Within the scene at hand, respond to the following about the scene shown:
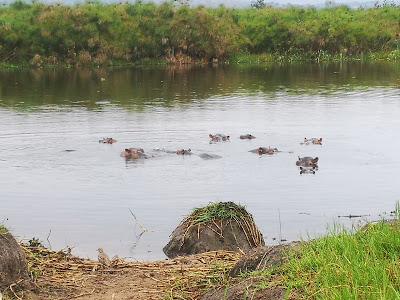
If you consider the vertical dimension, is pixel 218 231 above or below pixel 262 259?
below

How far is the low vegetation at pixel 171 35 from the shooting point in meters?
44.2

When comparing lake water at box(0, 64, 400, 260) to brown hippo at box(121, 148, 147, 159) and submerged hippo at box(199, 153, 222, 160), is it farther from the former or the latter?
brown hippo at box(121, 148, 147, 159)

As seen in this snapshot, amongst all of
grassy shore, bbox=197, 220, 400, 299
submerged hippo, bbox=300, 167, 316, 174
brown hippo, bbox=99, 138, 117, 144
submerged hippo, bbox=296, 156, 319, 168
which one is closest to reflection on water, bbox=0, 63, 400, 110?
brown hippo, bbox=99, 138, 117, 144

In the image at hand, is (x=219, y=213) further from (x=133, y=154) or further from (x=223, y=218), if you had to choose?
(x=133, y=154)

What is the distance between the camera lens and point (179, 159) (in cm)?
1647

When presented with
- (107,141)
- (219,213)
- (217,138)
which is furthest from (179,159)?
(219,213)

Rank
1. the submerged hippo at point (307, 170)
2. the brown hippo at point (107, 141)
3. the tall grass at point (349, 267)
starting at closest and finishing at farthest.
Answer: the tall grass at point (349, 267) → the submerged hippo at point (307, 170) → the brown hippo at point (107, 141)

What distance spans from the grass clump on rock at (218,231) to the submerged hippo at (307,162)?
6.11 meters

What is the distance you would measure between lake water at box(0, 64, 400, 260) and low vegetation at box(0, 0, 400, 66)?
12.5 metres

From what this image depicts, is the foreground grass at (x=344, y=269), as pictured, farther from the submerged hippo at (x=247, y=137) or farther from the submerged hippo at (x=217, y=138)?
the submerged hippo at (x=247, y=137)

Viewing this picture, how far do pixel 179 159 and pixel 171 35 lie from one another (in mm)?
29885

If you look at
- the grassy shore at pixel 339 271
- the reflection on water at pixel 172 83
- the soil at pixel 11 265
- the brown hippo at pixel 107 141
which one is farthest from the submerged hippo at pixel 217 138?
the grassy shore at pixel 339 271

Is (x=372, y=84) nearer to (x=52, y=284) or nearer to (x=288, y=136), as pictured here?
(x=288, y=136)

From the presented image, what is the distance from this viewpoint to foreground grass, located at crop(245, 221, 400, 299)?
4.85m
